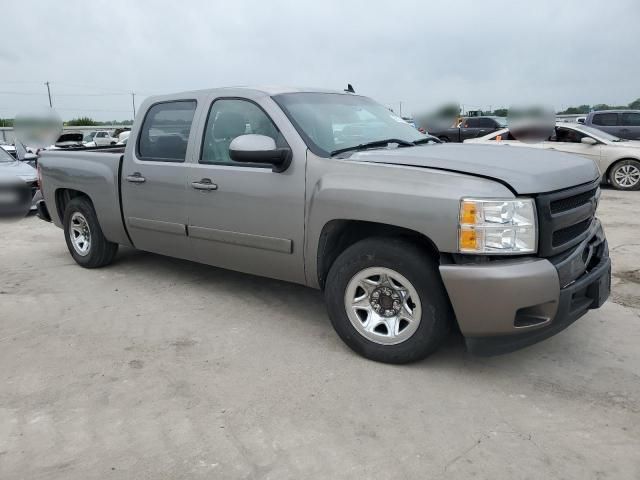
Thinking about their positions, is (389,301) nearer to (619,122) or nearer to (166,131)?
(166,131)

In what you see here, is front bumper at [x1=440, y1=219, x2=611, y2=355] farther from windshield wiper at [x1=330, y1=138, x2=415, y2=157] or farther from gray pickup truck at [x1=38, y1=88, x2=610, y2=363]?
windshield wiper at [x1=330, y1=138, x2=415, y2=157]

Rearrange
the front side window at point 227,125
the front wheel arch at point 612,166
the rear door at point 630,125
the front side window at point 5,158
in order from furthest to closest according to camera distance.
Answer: the rear door at point 630,125, the front wheel arch at point 612,166, the front side window at point 5,158, the front side window at point 227,125

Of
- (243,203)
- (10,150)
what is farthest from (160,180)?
A: (10,150)

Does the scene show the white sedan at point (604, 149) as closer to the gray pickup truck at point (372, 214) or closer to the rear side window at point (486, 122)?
the gray pickup truck at point (372, 214)

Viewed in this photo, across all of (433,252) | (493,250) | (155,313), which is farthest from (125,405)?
(493,250)

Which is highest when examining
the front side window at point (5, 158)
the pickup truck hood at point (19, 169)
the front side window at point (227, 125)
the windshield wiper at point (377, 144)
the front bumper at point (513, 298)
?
the front side window at point (227, 125)

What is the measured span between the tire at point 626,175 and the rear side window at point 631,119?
5018 mm

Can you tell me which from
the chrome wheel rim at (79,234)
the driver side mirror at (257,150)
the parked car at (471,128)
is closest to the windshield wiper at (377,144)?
the driver side mirror at (257,150)

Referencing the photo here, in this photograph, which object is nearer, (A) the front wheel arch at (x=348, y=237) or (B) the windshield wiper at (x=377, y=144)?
(A) the front wheel arch at (x=348, y=237)

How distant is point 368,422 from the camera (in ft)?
9.62

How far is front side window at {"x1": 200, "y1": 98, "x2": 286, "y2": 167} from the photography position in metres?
4.24

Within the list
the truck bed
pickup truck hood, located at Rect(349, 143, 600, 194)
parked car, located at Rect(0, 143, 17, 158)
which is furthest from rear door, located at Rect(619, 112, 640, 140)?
parked car, located at Rect(0, 143, 17, 158)

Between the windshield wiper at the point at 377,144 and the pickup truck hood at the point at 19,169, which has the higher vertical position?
the windshield wiper at the point at 377,144

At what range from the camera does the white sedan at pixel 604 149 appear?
37.3 ft
